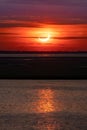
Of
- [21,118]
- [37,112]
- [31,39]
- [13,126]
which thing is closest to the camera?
[13,126]

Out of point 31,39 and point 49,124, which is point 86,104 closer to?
point 49,124

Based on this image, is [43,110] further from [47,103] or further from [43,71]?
[43,71]

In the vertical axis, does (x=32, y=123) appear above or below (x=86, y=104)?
below

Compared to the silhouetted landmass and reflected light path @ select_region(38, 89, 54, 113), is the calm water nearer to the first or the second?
reflected light path @ select_region(38, 89, 54, 113)

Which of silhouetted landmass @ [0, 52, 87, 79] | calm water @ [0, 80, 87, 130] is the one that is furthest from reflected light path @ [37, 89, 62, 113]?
silhouetted landmass @ [0, 52, 87, 79]

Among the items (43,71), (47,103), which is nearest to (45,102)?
(47,103)

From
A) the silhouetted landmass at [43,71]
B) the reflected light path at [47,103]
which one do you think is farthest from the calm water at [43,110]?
the silhouetted landmass at [43,71]

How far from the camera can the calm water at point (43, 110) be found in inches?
307

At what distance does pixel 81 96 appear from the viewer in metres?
11.6

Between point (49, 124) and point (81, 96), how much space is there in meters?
3.81

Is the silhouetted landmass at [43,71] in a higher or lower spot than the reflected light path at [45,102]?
higher

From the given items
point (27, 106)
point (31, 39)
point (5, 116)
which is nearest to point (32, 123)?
point (5, 116)

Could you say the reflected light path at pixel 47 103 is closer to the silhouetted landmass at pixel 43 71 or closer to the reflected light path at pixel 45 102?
the reflected light path at pixel 45 102

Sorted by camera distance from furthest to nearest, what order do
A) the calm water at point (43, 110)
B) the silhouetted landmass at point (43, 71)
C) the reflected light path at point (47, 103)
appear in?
the silhouetted landmass at point (43, 71) < the reflected light path at point (47, 103) < the calm water at point (43, 110)
